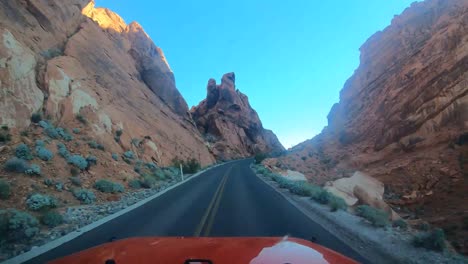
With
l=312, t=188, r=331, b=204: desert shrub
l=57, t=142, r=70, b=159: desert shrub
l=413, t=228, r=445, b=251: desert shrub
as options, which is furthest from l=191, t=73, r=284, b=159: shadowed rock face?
l=413, t=228, r=445, b=251: desert shrub

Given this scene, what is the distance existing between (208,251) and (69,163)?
16.8 meters

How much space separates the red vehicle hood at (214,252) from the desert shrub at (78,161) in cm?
1572

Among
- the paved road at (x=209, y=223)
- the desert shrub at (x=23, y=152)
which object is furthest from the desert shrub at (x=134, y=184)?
the paved road at (x=209, y=223)

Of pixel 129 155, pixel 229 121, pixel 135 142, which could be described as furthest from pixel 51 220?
pixel 229 121

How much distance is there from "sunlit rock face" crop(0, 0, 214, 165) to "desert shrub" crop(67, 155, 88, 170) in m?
3.72

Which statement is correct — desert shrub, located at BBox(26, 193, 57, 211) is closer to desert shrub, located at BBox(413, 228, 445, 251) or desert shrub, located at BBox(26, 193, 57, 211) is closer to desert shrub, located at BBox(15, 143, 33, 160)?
desert shrub, located at BBox(15, 143, 33, 160)

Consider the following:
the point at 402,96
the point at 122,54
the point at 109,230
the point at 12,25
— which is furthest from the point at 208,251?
the point at 122,54

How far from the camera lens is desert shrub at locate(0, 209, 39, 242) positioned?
8.08 meters

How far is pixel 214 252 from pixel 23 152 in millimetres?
15661

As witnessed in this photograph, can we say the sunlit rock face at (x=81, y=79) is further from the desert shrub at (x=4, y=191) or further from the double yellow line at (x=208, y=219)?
the double yellow line at (x=208, y=219)

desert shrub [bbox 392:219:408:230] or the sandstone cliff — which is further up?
the sandstone cliff

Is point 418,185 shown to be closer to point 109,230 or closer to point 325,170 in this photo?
point 325,170

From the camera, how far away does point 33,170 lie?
14.3 metres

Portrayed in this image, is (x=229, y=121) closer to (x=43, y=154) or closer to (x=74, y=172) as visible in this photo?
(x=74, y=172)
